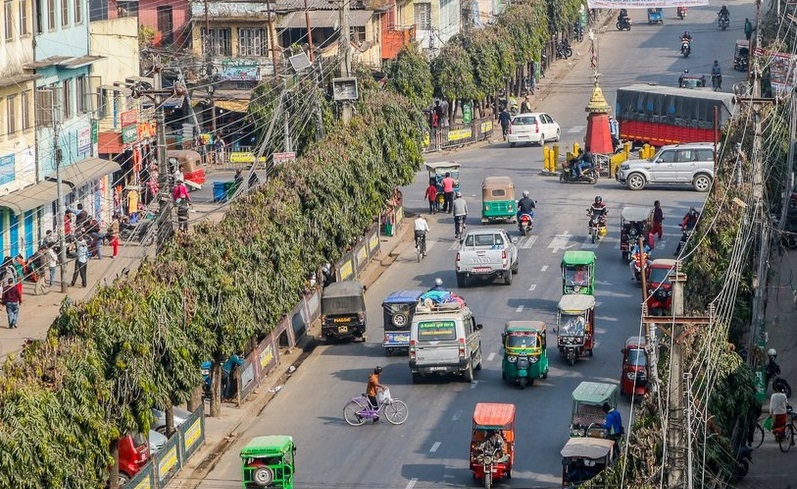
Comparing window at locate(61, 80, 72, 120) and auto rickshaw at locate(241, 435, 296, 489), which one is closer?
auto rickshaw at locate(241, 435, 296, 489)

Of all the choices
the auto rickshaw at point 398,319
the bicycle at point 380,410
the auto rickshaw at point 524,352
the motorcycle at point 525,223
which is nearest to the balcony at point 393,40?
the motorcycle at point 525,223

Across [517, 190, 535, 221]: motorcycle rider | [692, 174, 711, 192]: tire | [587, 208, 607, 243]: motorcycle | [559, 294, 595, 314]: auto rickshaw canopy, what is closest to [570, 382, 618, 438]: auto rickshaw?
[559, 294, 595, 314]: auto rickshaw canopy

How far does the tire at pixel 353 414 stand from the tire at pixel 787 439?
9982 millimetres

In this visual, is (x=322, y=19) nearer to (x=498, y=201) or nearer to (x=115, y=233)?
(x=498, y=201)

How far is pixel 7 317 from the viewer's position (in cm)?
5272

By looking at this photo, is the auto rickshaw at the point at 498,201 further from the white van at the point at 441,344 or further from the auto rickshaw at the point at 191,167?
the white van at the point at 441,344

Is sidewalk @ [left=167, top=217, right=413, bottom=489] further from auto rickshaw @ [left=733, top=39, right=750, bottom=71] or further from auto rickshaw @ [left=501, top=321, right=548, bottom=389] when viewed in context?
auto rickshaw @ [left=733, top=39, right=750, bottom=71]

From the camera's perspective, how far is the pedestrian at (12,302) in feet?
167

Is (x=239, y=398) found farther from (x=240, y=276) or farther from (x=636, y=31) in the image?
(x=636, y=31)

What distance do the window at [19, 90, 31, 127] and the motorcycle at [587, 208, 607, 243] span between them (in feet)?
64.3

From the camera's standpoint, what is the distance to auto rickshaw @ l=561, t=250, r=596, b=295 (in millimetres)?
52938

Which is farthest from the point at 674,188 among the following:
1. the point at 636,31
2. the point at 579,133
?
the point at 636,31

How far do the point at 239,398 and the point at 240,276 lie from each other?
128 inches

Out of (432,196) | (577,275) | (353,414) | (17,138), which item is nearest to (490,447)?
(353,414)
